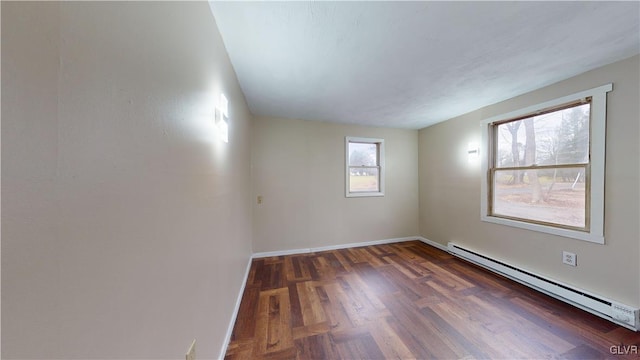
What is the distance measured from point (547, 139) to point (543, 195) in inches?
26.1

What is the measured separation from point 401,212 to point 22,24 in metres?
4.52

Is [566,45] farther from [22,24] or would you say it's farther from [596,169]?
[22,24]

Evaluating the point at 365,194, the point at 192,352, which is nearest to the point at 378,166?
the point at 365,194

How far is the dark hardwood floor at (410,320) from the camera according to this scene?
1.55 metres

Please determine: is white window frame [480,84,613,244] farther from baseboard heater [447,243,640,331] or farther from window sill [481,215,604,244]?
baseboard heater [447,243,640,331]

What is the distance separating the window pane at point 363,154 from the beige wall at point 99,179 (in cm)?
315

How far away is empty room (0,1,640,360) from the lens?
1.35ft

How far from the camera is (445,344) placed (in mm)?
1603

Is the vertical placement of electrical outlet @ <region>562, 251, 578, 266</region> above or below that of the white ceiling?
below

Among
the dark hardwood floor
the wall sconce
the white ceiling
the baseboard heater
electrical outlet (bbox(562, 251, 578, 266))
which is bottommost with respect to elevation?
the dark hardwood floor

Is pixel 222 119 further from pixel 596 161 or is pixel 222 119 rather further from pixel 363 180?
pixel 596 161

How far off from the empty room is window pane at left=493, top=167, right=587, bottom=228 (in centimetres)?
2

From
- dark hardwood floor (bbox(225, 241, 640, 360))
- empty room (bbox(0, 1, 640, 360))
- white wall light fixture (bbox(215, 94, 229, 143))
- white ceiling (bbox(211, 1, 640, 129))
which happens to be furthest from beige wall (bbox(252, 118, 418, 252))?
white wall light fixture (bbox(215, 94, 229, 143))

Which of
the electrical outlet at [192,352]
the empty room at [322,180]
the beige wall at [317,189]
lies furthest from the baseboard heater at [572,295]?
the electrical outlet at [192,352]
